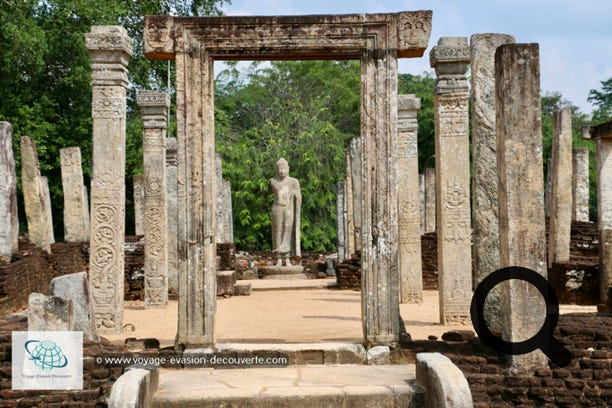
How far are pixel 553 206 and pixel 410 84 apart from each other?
2186cm

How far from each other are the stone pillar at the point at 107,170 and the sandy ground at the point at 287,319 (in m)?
0.63

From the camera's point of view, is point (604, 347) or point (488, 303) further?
point (488, 303)

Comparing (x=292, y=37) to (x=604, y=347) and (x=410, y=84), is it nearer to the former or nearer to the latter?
(x=604, y=347)

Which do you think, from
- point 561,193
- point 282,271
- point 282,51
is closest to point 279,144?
point 282,271

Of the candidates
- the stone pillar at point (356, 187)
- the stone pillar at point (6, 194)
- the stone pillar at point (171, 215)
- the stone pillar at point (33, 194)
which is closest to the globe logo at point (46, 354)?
the stone pillar at point (6, 194)

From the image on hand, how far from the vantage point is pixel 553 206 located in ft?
45.2

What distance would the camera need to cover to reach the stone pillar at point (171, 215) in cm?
1406

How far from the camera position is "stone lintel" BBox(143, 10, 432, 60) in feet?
23.4

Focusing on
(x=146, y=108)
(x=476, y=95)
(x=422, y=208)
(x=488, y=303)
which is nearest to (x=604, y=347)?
(x=488, y=303)

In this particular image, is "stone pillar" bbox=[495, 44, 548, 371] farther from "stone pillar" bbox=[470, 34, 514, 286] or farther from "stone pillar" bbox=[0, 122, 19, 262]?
"stone pillar" bbox=[0, 122, 19, 262]

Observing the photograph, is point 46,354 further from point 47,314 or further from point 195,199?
point 195,199

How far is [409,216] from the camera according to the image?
41.9ft

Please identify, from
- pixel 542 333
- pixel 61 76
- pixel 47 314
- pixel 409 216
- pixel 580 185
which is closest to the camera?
pixel 542 333
